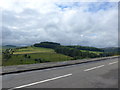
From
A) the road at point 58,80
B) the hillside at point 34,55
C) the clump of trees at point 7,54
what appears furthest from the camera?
the hillside at point 34,55

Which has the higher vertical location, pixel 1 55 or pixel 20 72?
pixel 1 55

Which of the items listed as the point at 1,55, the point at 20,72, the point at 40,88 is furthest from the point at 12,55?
the point at 40,88

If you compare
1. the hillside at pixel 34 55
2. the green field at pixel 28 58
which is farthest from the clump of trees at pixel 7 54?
the green field at pixel 28 58

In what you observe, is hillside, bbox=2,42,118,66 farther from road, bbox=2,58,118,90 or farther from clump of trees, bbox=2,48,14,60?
road, bbox=2,58,118,90

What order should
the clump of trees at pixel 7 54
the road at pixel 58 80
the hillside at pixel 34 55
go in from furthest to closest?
the hillside at pixel 34 55
the clump of trees at pixel 7 54
the road at pixel 58 80

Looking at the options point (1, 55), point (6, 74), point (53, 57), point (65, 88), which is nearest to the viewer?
point (65, 88)

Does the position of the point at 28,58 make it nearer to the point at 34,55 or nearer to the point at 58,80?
the point at 34,55

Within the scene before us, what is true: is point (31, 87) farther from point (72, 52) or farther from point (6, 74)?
point (72, 52)

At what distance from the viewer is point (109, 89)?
15.0 ft

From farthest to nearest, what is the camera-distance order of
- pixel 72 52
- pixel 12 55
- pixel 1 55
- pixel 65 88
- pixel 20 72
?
pixel 72 52 < pixel 12 55 < pixel 1 55 < pixel 20 72 < pixel 65 88

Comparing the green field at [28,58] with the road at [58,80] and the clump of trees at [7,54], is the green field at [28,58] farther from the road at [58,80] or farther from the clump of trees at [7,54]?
the road at [58,80]

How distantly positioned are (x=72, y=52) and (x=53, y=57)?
8.02 metres

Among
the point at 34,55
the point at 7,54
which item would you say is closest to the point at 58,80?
the point at 7,54

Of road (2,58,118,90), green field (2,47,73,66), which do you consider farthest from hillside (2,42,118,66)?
road (2,58,118,90)
